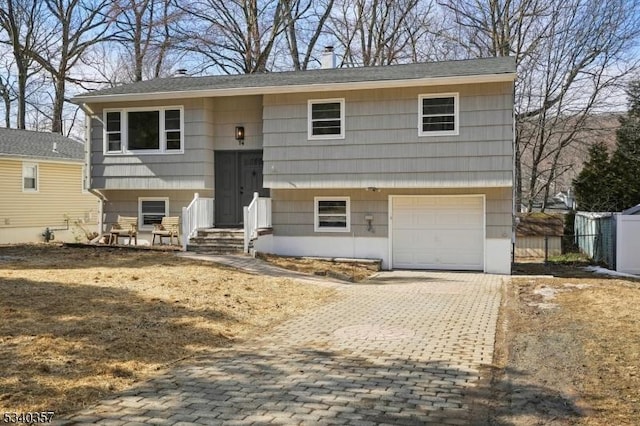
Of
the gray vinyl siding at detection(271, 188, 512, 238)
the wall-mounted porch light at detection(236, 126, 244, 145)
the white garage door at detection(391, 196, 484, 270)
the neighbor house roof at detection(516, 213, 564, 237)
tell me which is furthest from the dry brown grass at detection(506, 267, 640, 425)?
the neighbor house roof at detection(516, 213, 564, 237)

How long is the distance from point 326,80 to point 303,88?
29.7 inches

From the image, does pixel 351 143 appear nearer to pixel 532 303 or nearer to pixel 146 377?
pixel 532 303

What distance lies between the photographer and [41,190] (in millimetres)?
25688

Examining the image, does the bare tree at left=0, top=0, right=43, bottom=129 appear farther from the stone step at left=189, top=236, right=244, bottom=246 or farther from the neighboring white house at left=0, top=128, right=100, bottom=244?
the stone step at left=189, top=236, right=244, bottom=246

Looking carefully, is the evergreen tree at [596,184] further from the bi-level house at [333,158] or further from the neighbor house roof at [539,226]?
the bi-level house at [333,158]

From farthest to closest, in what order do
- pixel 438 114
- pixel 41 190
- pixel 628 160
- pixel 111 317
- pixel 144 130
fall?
pixel 628 160 → pixel 41 190 → pixel 144 130 → pixel 438 114 → pixel 111 317

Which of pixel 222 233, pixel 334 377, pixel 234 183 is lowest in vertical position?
pixel 334 377

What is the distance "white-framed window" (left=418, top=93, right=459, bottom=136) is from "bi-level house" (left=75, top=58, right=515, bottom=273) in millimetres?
28

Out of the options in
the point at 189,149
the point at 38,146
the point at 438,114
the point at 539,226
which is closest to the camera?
the point at 438,114

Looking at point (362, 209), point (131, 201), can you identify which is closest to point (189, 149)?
point (131, 201)

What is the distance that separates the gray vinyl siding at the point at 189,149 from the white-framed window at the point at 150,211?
794 millimetres

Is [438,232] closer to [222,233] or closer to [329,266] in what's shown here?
[329,266]

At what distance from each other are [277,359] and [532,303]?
19.9 feet

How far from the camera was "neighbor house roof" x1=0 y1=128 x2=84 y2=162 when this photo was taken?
24.6m
